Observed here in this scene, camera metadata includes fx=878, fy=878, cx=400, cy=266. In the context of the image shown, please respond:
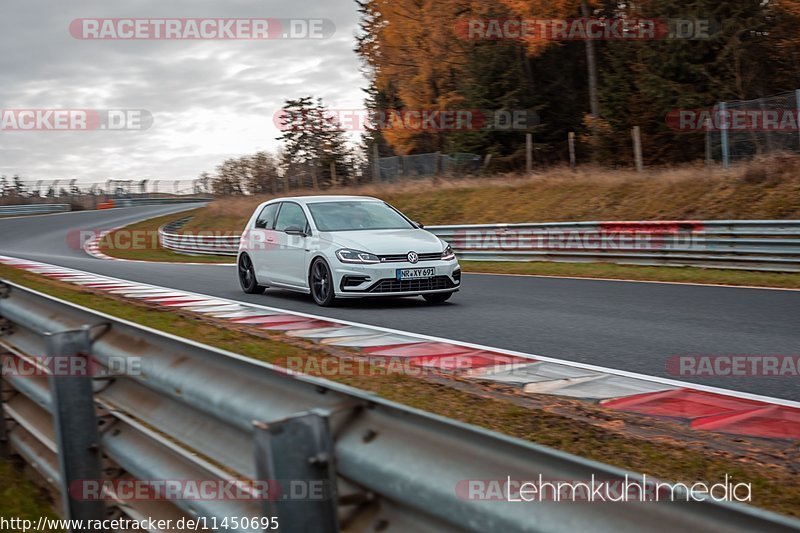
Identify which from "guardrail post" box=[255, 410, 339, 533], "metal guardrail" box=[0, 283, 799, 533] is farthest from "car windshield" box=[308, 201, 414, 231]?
"guardrail post" box=[255, 410, 339, 533]

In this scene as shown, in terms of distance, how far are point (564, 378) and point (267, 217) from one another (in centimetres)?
844

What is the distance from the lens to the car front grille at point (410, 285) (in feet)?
37.3

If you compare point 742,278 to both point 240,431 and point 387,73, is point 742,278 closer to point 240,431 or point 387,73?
point 240,431

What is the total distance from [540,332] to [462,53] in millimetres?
31727

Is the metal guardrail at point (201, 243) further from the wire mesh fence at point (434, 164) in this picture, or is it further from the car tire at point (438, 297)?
the car tire at point (438, 297)

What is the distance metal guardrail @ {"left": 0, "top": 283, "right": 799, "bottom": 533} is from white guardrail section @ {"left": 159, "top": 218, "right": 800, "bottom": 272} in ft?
43.1

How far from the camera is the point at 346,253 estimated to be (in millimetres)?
11586

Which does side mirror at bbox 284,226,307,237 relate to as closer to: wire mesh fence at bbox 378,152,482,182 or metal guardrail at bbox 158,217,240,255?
metal guardrail at bbox 158,217,240,255

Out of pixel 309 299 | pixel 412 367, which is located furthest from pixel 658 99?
pixel 412 367

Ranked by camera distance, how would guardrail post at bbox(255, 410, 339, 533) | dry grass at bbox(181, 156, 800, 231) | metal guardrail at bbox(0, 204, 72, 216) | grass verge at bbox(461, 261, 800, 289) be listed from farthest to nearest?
metal guardrail at bbox(0, 204, 72, 216), dry grass at bbox(181, 156, 800, 231), grass verge at bbox(461, 261, 800, 289), guardrail post at bbox(255, 410, 339, 533)

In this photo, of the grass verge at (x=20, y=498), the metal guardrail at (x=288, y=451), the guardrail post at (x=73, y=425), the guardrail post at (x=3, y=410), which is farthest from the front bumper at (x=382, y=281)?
the guardrail post at (x=73, y=425)

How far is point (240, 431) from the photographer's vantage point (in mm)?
2689

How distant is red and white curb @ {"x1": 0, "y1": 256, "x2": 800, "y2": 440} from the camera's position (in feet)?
17.1

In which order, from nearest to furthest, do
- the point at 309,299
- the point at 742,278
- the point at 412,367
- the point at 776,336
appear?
the point at 412,367 < the point at 776,336 < the point at 309,299 < the point at 742,278
